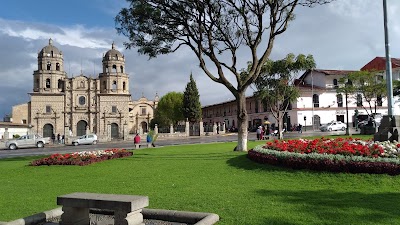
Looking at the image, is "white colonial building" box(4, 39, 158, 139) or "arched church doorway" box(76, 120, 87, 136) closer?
"white colonial building" box(4, 39, 158, 139)

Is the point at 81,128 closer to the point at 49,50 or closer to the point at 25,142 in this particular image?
the point at 49,50

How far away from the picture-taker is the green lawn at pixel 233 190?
22.5 ft

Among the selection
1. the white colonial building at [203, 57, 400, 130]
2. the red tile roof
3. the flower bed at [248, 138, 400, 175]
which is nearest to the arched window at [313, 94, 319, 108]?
the white colonial building at [203, 57, 400, 130]

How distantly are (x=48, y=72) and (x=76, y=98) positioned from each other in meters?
7.44

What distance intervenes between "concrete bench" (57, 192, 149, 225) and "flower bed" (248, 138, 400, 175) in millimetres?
5947

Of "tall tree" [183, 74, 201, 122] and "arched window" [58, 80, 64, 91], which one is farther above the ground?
"arched window" [58, 80, 64, 91]

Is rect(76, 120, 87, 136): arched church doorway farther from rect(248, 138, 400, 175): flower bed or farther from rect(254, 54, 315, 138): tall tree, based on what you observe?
rect(248, 138, 400, 175): flower bed

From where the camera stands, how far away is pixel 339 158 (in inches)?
408

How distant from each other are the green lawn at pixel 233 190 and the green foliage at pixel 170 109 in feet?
220

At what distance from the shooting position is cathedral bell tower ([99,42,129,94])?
252ft

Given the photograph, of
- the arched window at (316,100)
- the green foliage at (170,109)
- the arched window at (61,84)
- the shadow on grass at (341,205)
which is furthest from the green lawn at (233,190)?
the green foliage at (170,109)

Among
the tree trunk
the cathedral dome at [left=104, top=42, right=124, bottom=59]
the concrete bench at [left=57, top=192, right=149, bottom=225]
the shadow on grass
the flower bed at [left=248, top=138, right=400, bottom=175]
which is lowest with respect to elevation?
the shadow on grass

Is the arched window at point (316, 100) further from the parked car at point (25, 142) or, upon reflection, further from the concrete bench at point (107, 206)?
the concrete bench at point (107, 206)

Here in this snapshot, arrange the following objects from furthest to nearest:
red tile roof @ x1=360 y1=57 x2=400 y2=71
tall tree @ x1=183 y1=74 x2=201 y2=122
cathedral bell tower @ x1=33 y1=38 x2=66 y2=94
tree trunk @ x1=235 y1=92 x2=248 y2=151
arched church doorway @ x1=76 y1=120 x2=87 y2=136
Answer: arched church doorway @ x1=76 y1=120 x2=87 y2=136 < cathedral bell tower @ x1=33 y1=38 x2=66 y2=94 < tall tree @ x1=183 y1=74 x2=201 y2=122 < red tile roof @ x1=360 y1=57 x2=400 y2=71 < tree trunk @ x1=235 y1=92 x2=248 y2=151
